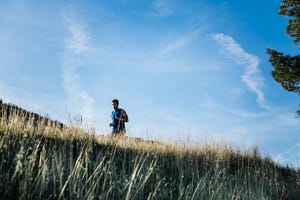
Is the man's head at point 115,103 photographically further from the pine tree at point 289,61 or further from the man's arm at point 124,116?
the pine tree at point 289,61

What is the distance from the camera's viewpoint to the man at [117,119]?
12938 mm

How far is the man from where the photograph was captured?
509 inches

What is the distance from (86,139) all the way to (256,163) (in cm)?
708

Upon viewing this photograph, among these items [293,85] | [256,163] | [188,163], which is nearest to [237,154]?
[256,163]

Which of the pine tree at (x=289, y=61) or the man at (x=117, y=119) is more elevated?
the pine tree at (x=289, y=61)

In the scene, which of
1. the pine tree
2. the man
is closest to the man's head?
the man

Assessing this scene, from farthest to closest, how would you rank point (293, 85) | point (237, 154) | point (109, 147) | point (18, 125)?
point (293, 85) < point (237, 154) < point (109, 147) < point (18, 125)

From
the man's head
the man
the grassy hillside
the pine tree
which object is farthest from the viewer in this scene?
the pine tree

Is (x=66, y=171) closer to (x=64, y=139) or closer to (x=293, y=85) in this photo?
(x=64, y=139)

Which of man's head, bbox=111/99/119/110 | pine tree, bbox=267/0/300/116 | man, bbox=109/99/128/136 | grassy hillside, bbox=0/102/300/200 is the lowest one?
grassy hillside, bbox=0/102/300/200

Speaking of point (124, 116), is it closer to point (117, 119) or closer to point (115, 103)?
point (117, 119)

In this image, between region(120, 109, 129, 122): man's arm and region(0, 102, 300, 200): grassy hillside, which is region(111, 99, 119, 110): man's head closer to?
region(120, 109, 129, 122): man's arm

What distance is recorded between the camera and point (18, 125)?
10109 millimetres

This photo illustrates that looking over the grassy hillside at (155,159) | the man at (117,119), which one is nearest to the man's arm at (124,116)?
the man at (117,119)
